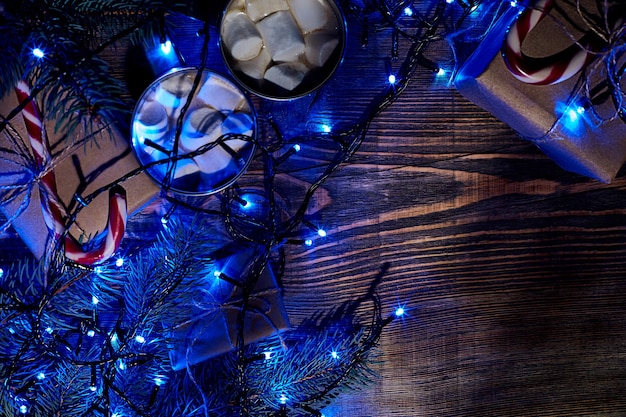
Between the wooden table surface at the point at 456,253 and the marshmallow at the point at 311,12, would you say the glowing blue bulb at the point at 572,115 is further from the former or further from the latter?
the marshmallow at the point at 311,12

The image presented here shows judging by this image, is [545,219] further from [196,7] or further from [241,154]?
[196,7]

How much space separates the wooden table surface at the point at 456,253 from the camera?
1312 millimetres

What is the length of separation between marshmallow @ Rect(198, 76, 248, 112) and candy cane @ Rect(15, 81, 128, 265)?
0.27 meters

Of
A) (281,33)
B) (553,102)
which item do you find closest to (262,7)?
(281,33)

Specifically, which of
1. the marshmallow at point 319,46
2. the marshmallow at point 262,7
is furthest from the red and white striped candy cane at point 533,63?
the marshmallow at point 262,7

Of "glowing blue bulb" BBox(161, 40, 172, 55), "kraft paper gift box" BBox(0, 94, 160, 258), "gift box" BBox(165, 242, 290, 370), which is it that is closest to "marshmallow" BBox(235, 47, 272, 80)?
"glowing blue bulb" BBox(161, 40, 172, 55)

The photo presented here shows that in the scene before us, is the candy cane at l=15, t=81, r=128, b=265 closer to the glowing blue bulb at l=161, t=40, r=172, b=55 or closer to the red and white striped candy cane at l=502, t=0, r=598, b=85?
the glowing blue bulb at l=161, t=40, r=172, b=55

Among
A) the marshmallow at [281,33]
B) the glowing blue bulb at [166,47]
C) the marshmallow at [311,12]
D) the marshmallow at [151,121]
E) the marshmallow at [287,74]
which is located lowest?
the marshmallow at [151,121]

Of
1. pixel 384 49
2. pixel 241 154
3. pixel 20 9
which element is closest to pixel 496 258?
pixel 384 49

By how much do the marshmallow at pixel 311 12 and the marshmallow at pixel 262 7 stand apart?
0.02 m

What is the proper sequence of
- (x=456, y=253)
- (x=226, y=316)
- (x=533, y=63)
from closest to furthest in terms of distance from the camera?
1. (x=533, y=63)
2. (x=226, y=316)
3. (x=456, y=253)

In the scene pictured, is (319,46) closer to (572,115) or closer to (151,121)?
(151,121)

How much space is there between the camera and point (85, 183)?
1.16 metres

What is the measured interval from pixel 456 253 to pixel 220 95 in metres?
0.67
